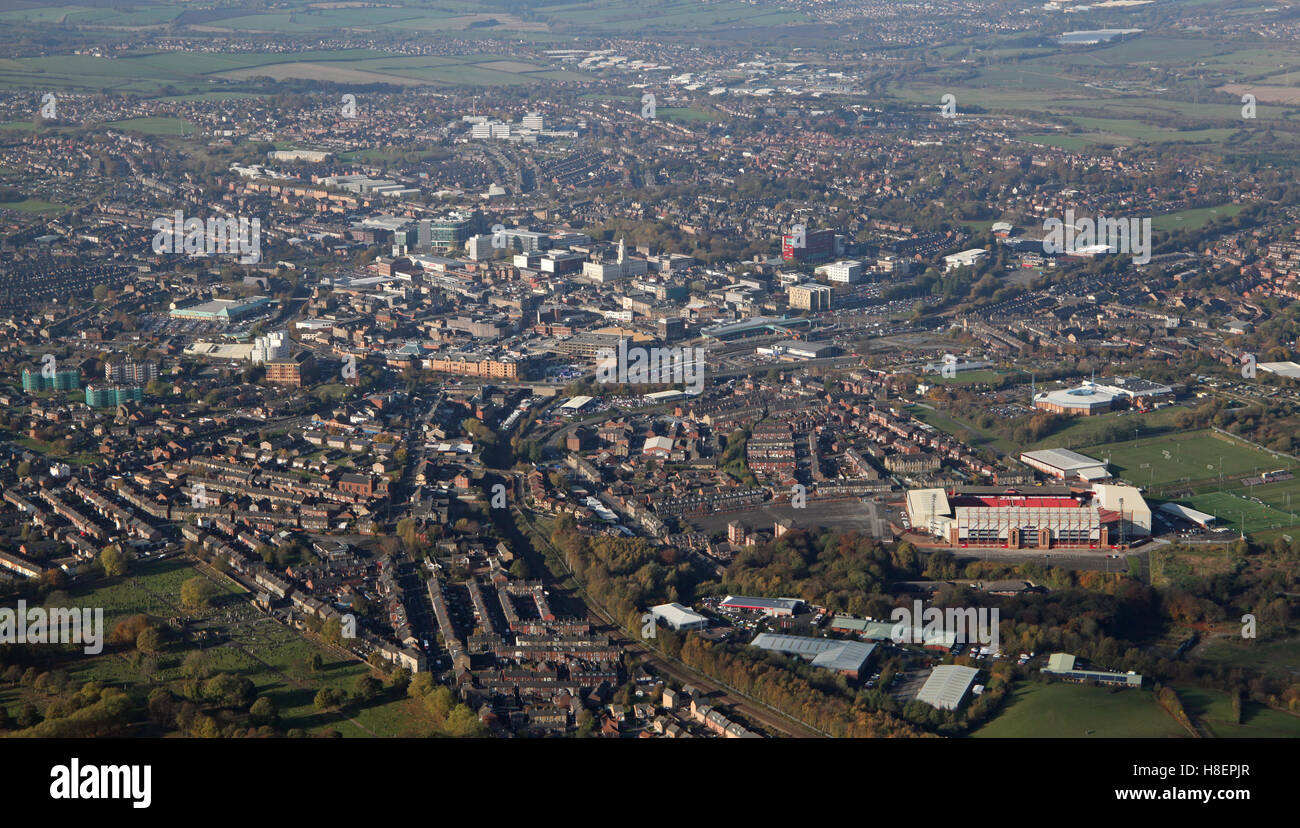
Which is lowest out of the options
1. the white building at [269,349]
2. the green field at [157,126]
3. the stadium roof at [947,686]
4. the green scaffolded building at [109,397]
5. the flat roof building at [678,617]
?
the stadium roof at [947,686]

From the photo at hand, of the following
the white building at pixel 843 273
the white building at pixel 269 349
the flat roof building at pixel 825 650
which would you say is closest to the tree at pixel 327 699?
the flat roof building at pixel 825 650

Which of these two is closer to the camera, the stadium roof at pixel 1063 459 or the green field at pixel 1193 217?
the stadium roof at pixel 1063 459

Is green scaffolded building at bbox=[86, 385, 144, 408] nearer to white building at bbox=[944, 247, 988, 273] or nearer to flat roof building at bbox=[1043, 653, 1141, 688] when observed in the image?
flat roof building at bbox=[1043, 653, 1141, 688]

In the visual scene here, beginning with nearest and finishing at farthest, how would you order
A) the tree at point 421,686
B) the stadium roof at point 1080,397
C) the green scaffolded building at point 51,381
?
the tree at point 421,686
the stadium roof at point 1080,397
the green scaffolded building at point 51,381

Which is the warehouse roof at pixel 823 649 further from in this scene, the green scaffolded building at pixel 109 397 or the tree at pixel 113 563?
the green scaffolded building at pixel 109 397

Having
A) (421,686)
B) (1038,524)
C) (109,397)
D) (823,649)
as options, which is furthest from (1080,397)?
(109,397)

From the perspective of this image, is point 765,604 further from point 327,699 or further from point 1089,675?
point 327,699

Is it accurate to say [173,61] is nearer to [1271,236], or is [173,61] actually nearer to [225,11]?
[225,11]
